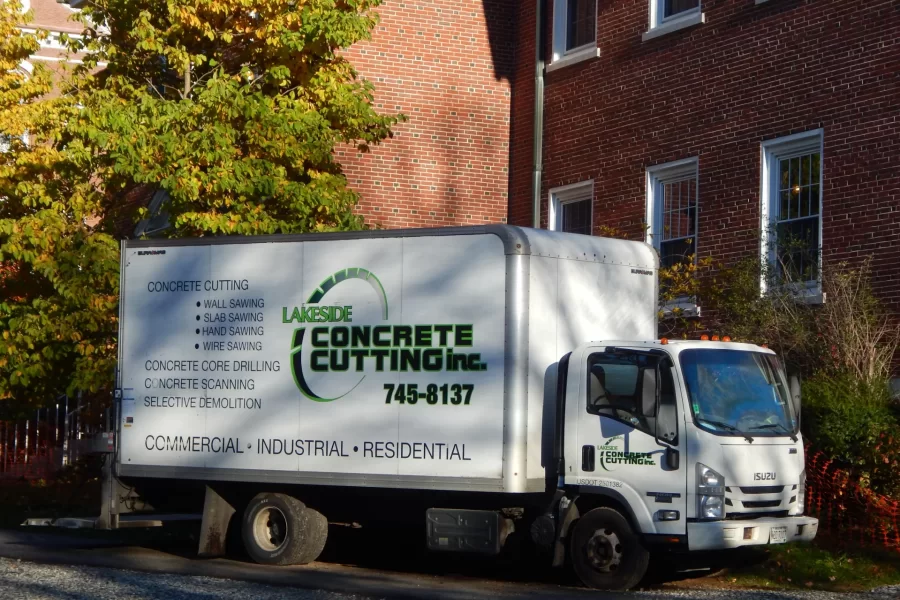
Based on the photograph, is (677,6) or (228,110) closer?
(228,110)

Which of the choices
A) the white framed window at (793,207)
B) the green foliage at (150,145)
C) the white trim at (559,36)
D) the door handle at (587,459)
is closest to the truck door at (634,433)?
the door handle at (587,459)

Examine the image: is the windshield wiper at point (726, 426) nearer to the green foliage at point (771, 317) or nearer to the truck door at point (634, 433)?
the truck door at point (634, 433)

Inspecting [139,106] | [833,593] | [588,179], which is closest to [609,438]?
[833,593]

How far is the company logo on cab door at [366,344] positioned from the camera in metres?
12.4

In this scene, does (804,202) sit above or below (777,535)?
above

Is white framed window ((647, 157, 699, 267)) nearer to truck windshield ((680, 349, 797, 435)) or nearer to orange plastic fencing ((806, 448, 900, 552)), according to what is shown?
orange plastic fencing ((806, 448, 900, 552))

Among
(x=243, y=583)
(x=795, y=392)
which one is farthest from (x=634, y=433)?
(x=243, y=583)

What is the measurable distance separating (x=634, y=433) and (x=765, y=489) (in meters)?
1.20

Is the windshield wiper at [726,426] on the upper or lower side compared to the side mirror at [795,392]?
lower

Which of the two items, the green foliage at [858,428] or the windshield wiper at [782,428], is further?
the green foliage at [858,428]

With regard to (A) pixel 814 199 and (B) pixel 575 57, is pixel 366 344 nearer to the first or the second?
(A) pixel 814 199

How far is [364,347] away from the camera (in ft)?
42.3

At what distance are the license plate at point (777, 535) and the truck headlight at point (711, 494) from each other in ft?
1.56

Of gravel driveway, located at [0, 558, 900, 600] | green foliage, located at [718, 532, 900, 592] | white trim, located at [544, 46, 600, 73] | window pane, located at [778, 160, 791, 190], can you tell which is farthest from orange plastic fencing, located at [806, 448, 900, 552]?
white trim, located at [544, 46, 600, 73]
